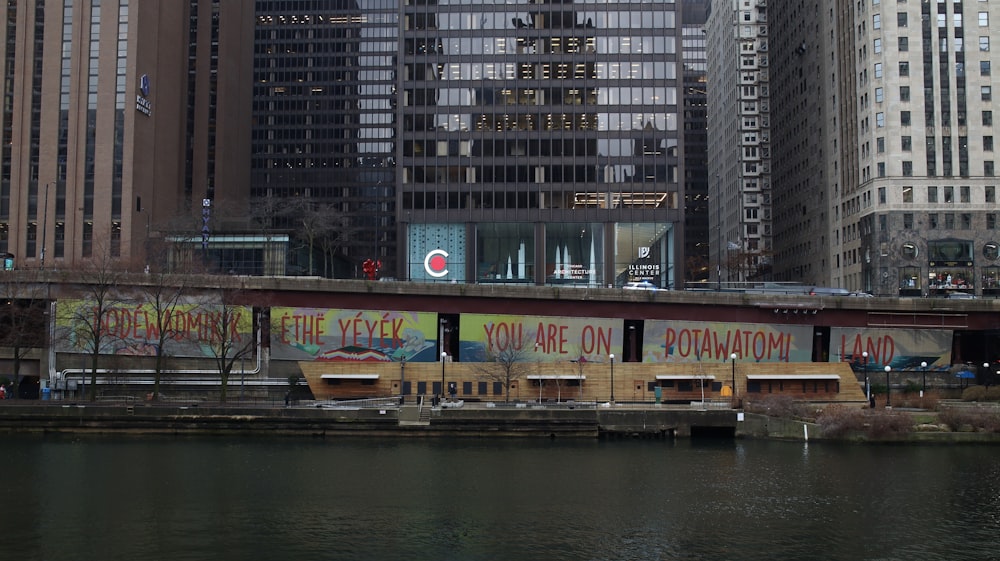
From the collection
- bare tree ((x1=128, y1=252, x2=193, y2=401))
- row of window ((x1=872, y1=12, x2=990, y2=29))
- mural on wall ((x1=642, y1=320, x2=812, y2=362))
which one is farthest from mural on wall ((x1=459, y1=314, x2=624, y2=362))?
row of window ((x1=872, y1=12, x2=990, y2=29))

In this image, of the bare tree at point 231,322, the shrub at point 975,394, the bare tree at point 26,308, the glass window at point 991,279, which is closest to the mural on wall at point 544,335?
the bare tree at point 231,322

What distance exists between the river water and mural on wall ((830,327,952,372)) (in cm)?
2724

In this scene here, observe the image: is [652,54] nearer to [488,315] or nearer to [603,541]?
[488,315]

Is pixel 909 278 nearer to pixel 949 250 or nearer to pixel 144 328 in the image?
pixel 949 250

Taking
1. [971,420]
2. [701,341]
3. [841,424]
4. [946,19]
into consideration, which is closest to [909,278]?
[946,19]

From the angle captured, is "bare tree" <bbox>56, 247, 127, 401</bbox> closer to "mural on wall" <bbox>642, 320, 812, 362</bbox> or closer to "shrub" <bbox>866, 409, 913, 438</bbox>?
"mural on wall" <bbox>642, 320, 812, 362</bbox>

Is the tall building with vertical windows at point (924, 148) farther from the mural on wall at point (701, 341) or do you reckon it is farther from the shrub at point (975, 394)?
the shrub at point (975, 394)

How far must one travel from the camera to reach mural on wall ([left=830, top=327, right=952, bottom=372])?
95438mm

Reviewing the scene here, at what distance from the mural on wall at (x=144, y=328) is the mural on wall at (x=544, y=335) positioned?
21.2 meters

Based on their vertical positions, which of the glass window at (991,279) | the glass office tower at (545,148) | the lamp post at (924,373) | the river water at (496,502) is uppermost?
the glass office tower at (545,148)

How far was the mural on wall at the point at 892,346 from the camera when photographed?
9544 centimetres

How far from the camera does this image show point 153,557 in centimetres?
3978

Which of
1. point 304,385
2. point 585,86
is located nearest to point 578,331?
point 304,385

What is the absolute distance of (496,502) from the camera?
49719mm
